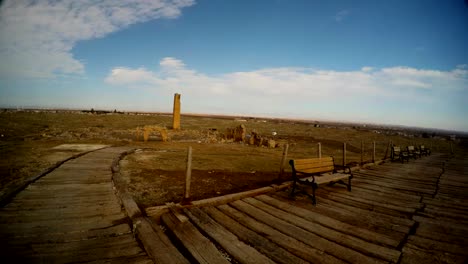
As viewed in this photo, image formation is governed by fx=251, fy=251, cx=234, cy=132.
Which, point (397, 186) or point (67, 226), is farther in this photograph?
point (397, 186)

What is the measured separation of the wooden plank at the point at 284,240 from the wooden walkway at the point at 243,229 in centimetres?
1

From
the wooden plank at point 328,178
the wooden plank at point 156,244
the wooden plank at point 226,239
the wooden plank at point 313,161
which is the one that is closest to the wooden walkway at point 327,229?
the wooden plank at point 226,239

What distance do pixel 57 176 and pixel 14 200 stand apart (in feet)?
7.17

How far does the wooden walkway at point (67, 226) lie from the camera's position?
3248mm

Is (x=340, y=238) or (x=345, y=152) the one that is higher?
(x=345, y=152)

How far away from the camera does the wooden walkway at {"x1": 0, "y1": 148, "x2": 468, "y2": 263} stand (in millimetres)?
3338

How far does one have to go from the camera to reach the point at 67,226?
13.4 feet

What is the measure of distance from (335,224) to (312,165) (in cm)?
258

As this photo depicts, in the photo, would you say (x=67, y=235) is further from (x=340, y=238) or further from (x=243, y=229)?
(x=340, y=238)

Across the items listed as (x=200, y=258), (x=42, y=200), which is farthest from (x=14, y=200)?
(x=200, y=258)

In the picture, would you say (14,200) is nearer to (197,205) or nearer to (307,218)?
(197,205)

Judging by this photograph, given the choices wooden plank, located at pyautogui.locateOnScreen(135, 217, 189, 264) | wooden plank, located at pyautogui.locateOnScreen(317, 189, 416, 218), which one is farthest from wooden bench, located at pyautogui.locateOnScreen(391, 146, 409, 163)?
wooden plank, located at pyautogui.locateOnScreen(135, 217, 189, 264)

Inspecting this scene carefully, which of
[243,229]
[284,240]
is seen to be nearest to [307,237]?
[284,240]

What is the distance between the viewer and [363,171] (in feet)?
33.1
